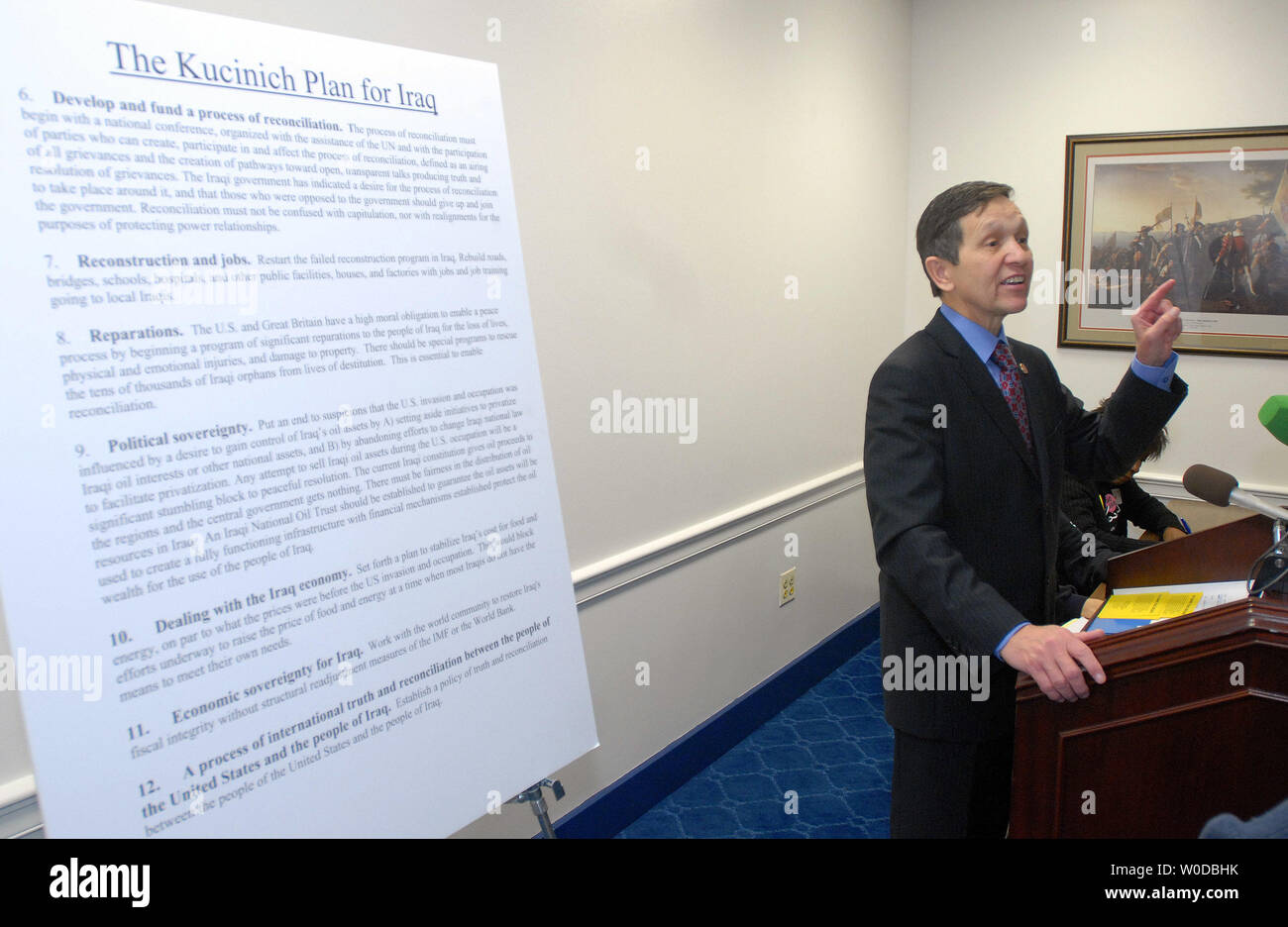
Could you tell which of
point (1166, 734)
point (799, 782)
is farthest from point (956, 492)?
point (799, 782)

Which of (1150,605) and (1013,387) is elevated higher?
(1013,387)

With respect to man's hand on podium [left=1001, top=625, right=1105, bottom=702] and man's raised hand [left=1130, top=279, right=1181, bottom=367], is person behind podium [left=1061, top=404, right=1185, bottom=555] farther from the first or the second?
man's hand on podium [left=1001, top=625, right=1105, bottom=702]

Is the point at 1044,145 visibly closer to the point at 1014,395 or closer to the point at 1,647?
the point at 1014,395

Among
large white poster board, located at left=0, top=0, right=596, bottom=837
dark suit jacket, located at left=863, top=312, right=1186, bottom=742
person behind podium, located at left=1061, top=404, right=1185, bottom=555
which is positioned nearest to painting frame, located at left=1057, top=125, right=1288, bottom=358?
person behind podium, located at left=1061, top=404, right=1185, bottom=555

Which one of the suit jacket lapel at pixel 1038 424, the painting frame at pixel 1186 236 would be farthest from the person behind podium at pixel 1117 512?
the suit jacket lapel at pixel 1038 424

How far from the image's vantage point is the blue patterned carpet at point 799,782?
314 cm

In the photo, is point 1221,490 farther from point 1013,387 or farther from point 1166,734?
point 1166,734

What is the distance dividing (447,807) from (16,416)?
931 millimetres

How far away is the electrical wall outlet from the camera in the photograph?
4027mm

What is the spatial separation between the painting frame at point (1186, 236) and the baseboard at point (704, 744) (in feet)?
6.37

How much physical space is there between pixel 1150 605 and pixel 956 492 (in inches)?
16.6

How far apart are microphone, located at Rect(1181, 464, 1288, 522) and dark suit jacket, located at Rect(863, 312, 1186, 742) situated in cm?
23

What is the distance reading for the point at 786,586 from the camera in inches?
160

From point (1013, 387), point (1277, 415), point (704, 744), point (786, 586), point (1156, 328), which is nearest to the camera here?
point (1277, 415)
